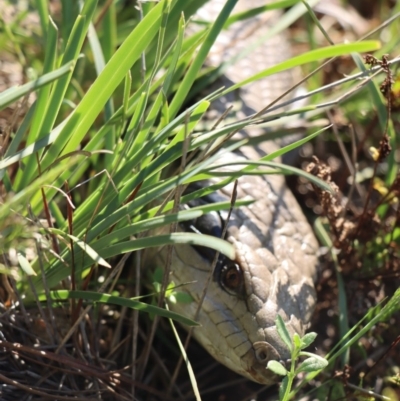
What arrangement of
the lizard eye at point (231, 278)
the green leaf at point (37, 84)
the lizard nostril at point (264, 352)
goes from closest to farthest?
1. the green leaf at point (37, 84)
2. the lizard nostril at point (264, 352)
3. the lizard eye at point (231, 278)

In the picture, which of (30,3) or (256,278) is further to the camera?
(30,3)

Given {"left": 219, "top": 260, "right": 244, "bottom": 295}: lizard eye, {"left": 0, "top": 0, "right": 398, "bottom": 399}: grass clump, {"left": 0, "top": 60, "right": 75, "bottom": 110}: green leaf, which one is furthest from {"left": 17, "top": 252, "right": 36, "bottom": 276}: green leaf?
{"left": 219, "top": 260, "right": 244, "bottom": 295}: lizard eye

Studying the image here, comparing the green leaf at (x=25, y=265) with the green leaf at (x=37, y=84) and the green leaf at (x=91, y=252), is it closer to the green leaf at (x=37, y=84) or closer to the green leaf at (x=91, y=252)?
the green leaf at (x=91, y=252)

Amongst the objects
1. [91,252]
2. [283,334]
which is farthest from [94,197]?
[283,334]

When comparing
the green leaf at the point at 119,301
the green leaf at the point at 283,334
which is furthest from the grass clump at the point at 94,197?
the green leaf at the point at 283,334

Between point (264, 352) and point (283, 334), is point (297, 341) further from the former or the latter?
point (264, 352)

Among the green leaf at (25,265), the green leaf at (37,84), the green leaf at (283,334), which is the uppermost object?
the green leaf at (37,84)

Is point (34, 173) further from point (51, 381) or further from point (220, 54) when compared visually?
point (220, 54)

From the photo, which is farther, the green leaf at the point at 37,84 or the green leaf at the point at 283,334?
the green leaf at the point at 283,334

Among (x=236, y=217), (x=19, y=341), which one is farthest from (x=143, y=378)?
(x=236, y=217)
